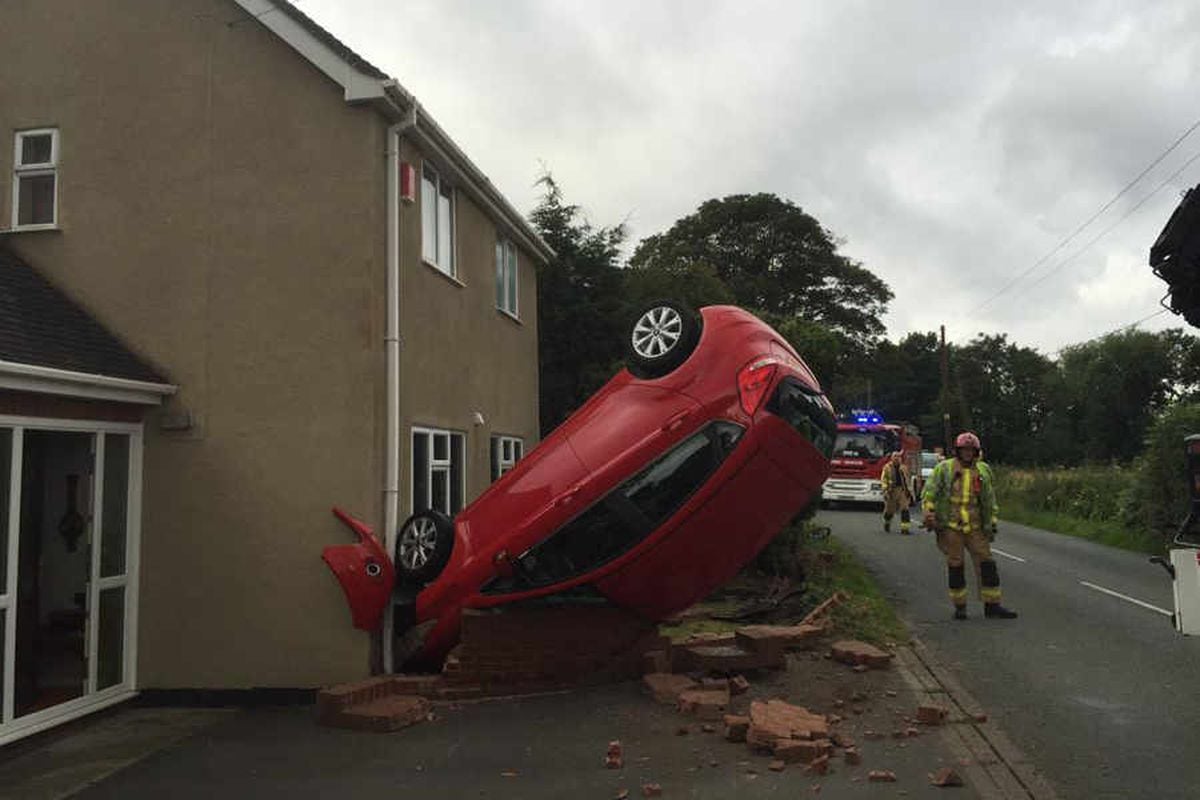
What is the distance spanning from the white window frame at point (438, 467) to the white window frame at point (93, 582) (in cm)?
234

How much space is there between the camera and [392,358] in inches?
324

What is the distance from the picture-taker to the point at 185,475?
26.6 ft

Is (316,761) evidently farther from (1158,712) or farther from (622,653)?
(1158,712)

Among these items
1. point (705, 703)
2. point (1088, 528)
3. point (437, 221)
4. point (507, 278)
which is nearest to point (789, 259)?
point (1088, 528)

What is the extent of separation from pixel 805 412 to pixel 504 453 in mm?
6051

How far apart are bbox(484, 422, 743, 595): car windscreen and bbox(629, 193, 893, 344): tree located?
3953 centimetres

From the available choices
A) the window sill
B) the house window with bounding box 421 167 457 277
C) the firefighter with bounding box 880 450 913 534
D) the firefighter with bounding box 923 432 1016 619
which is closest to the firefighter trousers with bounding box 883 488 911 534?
the firefighter with bounding box 880 450 913 534

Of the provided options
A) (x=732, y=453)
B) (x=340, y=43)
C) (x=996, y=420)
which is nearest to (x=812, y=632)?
(x=732, y=453)

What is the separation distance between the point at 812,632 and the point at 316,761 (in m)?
4.76

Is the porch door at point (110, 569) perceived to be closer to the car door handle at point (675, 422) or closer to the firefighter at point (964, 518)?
the car door handle at point (675, 422)

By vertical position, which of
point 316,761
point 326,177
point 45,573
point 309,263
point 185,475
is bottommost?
point 316,761

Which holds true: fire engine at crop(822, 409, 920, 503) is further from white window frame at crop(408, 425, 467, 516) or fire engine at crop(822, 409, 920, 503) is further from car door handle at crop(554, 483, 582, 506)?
car door handle at crop(554, 483, 582, 506)

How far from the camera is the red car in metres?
7.20

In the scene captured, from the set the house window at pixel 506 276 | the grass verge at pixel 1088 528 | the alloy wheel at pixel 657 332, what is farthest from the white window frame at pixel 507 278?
the grass verge at pixel 1088 528
